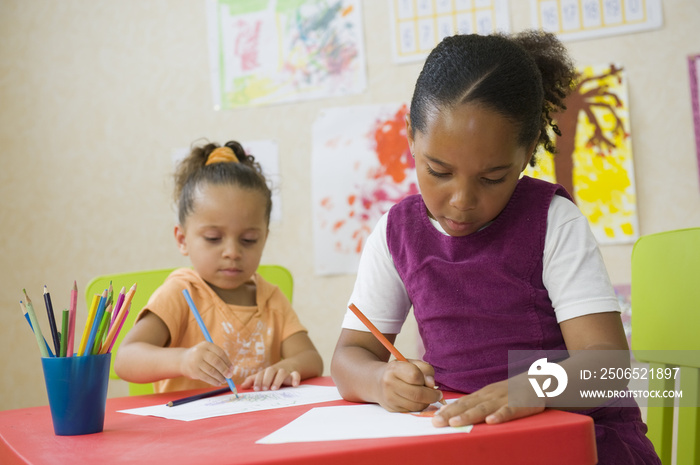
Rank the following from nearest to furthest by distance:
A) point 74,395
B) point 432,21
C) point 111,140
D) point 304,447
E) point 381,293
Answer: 1. point 304,447
2. point 74,395
3. point 381,293
4. point 432,21
5. point 111,140

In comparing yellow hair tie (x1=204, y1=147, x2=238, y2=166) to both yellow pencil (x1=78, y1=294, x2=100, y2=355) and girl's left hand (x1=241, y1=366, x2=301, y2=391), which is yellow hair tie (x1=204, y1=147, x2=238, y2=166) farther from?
yellow pencil (x1=78, y1=294, x2=100, y2=355)

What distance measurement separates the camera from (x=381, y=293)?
98 centimetres

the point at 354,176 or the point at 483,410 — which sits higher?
the point at 354,176

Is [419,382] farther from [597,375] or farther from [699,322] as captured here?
[699,322]

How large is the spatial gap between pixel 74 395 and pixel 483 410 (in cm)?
41

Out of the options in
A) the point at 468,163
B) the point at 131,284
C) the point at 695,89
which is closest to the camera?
the point at 468,163

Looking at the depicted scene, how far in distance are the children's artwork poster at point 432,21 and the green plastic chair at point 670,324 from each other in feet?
3.72

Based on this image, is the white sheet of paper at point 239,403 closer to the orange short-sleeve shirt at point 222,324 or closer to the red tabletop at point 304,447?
the red tabletop at point 304,447

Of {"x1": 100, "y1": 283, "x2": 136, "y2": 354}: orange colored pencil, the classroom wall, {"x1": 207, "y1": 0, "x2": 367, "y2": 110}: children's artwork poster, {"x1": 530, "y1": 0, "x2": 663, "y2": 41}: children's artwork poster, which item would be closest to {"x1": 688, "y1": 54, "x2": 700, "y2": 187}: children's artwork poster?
{"x1": 530, "y1": 0, "x2": 663, "y2": 41}: children's artwork poster

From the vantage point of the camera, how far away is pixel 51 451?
0.63m

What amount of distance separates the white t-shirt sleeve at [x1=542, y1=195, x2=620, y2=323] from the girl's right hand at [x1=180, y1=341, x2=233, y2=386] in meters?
0.46

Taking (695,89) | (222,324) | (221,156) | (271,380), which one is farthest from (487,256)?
(695,89)

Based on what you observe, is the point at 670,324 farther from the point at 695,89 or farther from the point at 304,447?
the point at 695,89

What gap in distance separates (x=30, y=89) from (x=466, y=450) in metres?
2.26
